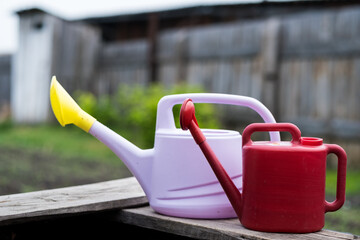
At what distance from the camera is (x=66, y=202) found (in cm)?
115

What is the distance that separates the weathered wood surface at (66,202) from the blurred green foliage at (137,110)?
11.5 feet

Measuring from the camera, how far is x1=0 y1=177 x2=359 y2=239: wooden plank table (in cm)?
100

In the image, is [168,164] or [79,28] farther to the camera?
[79,28]

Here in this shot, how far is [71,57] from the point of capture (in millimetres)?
8477

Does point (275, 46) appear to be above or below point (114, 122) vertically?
above

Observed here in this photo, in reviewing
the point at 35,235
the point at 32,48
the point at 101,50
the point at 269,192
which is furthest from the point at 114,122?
the point at 269,192

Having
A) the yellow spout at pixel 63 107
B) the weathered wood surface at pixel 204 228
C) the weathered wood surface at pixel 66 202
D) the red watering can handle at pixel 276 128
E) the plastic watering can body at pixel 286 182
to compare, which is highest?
the yellow spout at pixel 63 107

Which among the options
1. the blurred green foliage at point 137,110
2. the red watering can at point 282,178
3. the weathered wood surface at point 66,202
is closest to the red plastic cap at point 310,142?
the red watering can at point 282,178

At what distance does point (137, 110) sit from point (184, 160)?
468 centimetres

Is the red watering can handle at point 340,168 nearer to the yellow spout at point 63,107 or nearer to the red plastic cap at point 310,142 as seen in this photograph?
the red plastic cap at point 310,142

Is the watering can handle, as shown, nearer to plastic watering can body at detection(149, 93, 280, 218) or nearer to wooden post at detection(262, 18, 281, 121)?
plastic watering can body at detection(149, 93, 280, 218)

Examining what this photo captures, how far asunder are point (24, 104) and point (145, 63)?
99.2 inches

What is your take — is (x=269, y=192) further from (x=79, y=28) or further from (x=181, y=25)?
(x=181, y=25)

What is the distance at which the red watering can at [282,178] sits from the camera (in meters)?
0.94
